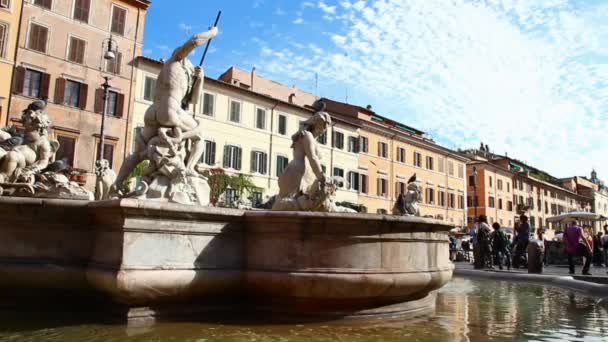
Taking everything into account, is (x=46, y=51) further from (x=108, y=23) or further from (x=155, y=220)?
(x=155, y=220)

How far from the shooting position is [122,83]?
2738 cm

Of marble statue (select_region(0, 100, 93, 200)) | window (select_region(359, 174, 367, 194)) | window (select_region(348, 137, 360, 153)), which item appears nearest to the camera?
marble statue (select_region(0, 100, 93, 200))

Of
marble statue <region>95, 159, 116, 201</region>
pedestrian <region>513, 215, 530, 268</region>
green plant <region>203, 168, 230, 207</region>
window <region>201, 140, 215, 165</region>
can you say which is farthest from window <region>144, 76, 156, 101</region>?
pedestrian <region>513, 215, 530, 268</region>

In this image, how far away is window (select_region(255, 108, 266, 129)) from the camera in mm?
32062

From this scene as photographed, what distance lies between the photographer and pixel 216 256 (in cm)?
467

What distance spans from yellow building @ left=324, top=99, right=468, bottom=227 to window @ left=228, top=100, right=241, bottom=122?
10.6m

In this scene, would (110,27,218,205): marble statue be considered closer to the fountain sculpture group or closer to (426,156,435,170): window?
the fountain sculpture group

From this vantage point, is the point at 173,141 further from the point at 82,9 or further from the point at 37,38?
the point at 82,9

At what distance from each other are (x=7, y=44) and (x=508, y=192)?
5273 cm

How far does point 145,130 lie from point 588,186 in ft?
311

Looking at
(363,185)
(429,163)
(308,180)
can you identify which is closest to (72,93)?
(363,185)

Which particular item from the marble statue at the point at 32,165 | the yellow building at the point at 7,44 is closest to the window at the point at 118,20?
the yellow building at the point at 7,44

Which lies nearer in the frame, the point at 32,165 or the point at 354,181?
the point at 32,165

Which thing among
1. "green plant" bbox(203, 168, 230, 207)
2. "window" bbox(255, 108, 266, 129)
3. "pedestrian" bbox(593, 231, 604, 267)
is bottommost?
"pedestrian" bbox(593, 231, 604, 267)
